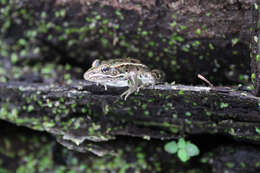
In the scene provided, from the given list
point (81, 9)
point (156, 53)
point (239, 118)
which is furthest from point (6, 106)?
point (239, 118)

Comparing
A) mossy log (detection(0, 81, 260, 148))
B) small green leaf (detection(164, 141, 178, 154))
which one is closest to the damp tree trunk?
mossy log (detection(0, 81, 260, 148))

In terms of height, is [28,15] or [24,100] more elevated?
[28,15]

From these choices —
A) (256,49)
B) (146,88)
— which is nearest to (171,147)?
(146,88)

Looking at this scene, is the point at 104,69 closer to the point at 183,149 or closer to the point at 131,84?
the point at 131,84

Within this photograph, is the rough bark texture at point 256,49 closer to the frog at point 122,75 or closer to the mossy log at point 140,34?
the mossy log at point 140,34

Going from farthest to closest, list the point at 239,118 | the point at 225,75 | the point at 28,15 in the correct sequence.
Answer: the point at 28,15 → the point at 225,75 → the point at 239,118

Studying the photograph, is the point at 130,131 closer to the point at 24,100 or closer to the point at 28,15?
the point at 24,100

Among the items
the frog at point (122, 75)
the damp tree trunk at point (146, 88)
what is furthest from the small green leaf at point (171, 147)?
the frog at point (122, 75)
